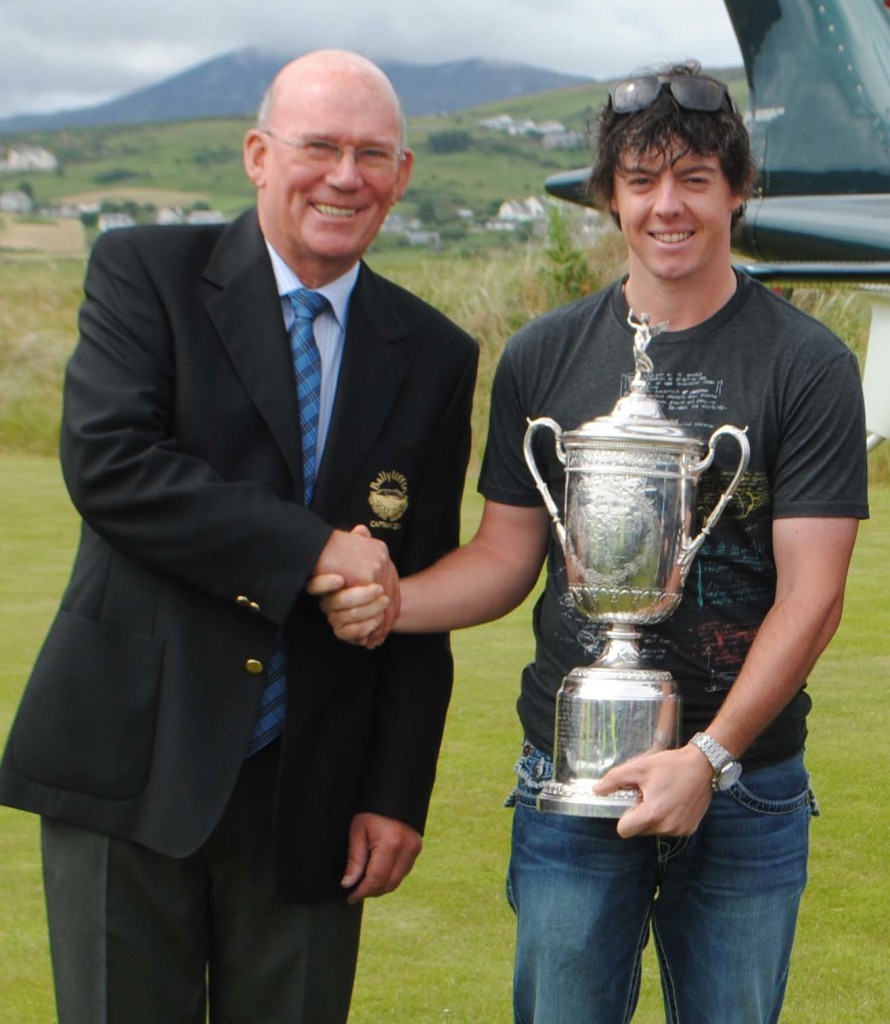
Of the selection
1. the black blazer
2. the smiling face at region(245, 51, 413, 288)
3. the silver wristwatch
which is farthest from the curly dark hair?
the silver wristwatch

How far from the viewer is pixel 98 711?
264 cm

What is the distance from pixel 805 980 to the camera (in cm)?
427

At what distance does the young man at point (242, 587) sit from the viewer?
2545 mm

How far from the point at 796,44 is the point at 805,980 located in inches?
186

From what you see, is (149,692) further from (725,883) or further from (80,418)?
(725,883)

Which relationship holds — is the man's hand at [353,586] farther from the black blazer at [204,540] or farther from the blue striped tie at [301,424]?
the blue striped tie at [301,424]

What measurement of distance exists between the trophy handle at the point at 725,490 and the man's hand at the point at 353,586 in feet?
1.48

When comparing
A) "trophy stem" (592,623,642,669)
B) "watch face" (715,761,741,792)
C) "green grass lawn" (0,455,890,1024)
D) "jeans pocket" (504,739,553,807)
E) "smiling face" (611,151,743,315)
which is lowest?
"green grass lawn" (0,455,890,1024)

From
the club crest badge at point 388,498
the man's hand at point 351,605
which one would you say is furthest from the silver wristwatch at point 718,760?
the club crest badge at point 388,498

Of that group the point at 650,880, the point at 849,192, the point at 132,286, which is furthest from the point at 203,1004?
the point at 849,192

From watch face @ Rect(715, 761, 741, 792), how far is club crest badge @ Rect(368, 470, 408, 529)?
0.69 m

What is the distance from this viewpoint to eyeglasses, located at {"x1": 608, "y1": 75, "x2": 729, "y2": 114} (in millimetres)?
2490

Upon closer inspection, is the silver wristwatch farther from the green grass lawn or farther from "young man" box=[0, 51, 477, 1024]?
the green grass lawn

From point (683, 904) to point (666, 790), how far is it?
1.01ft
